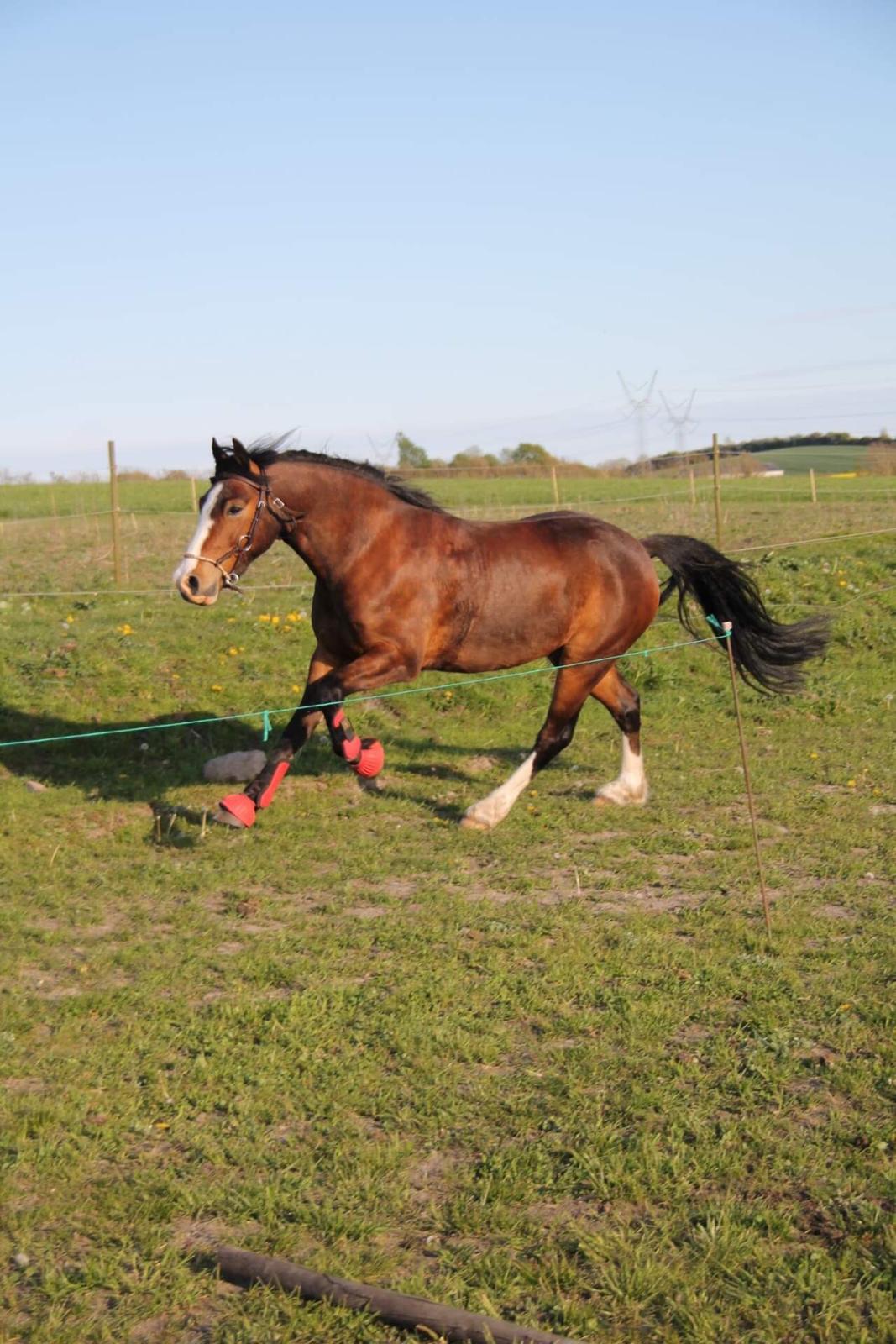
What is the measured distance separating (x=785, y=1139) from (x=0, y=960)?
3515 mm

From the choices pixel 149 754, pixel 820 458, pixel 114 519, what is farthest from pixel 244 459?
pixel 820 458

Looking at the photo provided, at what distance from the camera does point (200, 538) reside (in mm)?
7137

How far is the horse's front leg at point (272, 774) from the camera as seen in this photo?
7.09 m

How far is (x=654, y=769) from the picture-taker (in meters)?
9.81

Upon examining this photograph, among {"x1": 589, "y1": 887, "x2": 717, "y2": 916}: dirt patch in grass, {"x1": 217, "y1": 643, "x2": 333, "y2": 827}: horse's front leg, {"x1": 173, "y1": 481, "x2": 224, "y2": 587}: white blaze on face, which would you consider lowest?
{"x1": 589, "y1": 887, "x2": 717, "y2": 916}: dirt patch in grass

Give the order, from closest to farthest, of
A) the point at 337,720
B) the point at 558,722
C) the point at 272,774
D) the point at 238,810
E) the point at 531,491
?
the point at 238,810 < the point at 272,774 < the point at 337,720 < the point at 558,722 < the point at 531,491

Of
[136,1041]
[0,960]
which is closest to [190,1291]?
[136,1041]

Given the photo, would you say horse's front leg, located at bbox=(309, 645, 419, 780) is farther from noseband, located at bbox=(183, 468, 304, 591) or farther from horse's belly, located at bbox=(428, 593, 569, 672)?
noseband, located at bbox=(183, 468, 304, 591)

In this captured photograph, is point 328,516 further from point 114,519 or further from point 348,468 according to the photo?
point 114,519

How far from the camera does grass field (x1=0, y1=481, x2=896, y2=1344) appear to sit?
135 inches

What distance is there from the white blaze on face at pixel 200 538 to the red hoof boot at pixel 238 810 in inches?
49.0

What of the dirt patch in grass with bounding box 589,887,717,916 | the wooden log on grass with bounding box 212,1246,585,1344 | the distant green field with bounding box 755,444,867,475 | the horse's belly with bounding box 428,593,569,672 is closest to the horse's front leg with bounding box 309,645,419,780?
the horse's belly with bounding box 428,593,569,672

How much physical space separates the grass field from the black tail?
83 centimetres

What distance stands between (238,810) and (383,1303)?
4077 millimetres
